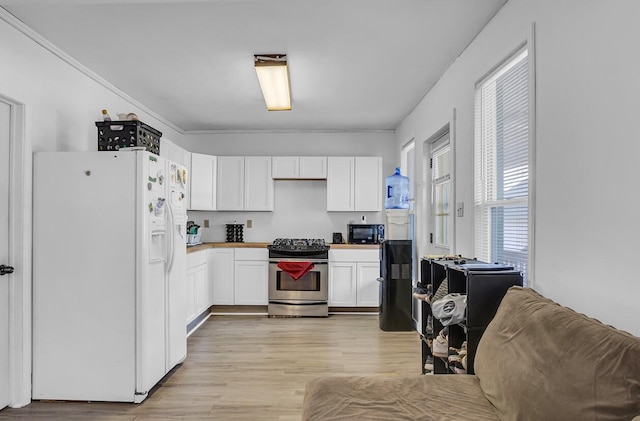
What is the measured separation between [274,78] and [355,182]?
2533 millimetres

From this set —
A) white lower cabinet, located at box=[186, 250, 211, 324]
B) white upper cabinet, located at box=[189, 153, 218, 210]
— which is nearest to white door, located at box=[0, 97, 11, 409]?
white lower cabinet, located at box=[186, 250, 211, 324]

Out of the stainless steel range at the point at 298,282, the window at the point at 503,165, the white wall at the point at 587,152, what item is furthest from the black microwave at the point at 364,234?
the white wall at the point at 587,152

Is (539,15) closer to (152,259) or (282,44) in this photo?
(282,44)

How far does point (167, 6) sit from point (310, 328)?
357 centimetres

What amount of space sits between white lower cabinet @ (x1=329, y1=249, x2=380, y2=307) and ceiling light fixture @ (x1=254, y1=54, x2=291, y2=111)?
218 centimetres

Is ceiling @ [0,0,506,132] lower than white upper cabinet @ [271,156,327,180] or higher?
higher

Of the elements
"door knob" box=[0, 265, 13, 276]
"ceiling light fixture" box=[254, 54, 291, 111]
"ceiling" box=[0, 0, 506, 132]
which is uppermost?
"ceiling" box=[0, 0, 506, 132]

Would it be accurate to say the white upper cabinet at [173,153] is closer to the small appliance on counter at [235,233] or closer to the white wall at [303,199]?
the white wall at [303,199]

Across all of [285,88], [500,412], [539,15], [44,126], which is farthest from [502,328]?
[44,126]

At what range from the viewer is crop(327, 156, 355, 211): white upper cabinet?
19.3 feet

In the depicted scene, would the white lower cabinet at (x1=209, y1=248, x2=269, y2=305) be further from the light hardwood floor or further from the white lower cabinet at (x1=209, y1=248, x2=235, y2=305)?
the light hardwood floor

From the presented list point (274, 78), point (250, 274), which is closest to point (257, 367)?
point (250, 274)

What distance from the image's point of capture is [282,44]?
3.14m

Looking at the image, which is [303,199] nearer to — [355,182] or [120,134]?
[355,182]
